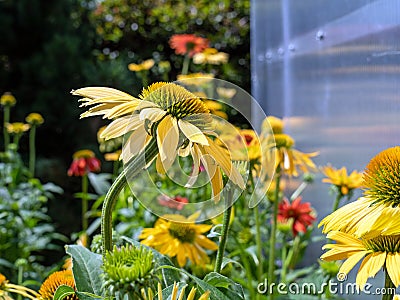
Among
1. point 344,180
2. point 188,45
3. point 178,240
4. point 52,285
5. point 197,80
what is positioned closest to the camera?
point 52,285

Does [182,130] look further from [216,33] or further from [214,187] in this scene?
[216,33]

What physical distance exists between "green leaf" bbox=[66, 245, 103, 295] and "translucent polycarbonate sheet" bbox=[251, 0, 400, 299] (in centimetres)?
44

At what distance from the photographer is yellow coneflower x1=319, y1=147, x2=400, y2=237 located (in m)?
0.42

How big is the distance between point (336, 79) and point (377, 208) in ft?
2.31

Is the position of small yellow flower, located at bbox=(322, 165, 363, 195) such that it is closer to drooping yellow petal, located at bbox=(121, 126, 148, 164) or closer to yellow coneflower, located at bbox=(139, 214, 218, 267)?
yellow coneflower, located at bbox=(139, 214, 218, 267)

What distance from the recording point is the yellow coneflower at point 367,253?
1.38 ft

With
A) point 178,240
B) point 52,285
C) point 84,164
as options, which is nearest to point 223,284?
point 52,285

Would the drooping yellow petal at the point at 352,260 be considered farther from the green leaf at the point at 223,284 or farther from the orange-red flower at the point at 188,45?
the orange-red flower at the point at 188,45

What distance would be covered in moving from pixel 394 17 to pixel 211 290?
1.58 feet

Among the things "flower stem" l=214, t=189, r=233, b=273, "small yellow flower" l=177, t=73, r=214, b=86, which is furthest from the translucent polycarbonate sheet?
"flower stem" l=214, t=189, r=233, b=273

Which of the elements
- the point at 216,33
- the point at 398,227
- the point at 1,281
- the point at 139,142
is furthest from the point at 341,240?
the point at 216,33

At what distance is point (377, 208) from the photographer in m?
0.45

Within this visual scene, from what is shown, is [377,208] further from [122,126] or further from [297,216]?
[297,216]

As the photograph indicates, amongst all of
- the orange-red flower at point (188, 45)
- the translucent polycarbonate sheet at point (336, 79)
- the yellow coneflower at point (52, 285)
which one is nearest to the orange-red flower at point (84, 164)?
the translucent polycarbonate sheet at point (336, 79)
